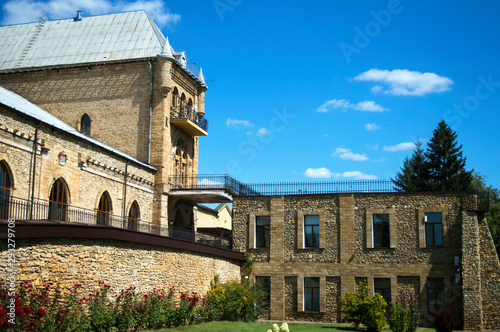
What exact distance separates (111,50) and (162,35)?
3.63 meters

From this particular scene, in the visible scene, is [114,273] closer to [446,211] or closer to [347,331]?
[347,331]

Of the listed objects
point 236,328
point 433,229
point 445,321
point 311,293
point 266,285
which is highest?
point 433,229

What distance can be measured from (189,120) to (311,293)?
44.2 feet

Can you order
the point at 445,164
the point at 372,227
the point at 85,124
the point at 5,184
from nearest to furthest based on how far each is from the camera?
the point at 5,184, the point at 372,227, the point at 85,124, the point at 445,164

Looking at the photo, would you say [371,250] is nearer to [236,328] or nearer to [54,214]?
[236,328]

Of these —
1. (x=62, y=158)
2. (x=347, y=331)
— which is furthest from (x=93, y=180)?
(x=347, y=331)

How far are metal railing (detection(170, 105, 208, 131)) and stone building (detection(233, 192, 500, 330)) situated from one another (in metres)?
8.11

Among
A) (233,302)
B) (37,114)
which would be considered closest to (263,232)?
(233,302)

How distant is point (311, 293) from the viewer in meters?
30.8

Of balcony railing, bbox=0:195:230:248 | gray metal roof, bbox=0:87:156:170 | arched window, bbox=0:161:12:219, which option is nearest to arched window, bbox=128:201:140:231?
balcony railing, bbox=0:195:230:248

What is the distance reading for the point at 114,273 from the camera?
63.1 feet

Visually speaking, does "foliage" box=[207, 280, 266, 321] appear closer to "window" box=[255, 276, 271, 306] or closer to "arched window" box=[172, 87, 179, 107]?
"window" box=[255, 276, 271, 306]

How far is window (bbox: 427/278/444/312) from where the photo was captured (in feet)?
95.2

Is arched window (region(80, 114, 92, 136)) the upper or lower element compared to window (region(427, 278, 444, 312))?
upper
